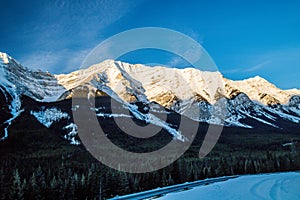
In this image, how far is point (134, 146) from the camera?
593 feet

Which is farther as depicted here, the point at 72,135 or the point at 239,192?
the point at 72,135

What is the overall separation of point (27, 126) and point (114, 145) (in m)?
58.7

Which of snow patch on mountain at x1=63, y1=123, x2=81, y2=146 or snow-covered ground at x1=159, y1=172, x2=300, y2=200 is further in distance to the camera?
snow patch on mountain at x1=63, y1=123, x2=81, y2=146

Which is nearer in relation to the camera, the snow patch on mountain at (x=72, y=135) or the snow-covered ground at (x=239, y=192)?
the snow-covered ground at (x=239, y=192)

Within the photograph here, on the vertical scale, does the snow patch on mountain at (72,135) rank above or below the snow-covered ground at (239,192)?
above

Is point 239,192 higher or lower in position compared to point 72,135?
lower

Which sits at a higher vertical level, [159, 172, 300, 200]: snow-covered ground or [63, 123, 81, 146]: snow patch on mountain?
[63, 123, 81, 146]: snow patch on mountain

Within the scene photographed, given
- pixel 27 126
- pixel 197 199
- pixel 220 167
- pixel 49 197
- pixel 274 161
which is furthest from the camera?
pixel 27 126

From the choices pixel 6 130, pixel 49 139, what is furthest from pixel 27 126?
pixel 49 139

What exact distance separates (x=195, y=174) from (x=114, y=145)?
12109 centimetres

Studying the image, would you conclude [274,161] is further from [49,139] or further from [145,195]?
[49,139]

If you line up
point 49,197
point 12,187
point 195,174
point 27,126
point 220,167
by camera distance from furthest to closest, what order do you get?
point 27,126, point 220,167, point 195,174, point 49,197, point 12,187

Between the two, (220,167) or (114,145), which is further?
(114,145)

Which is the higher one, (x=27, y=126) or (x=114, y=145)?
(x=27, y=126)
